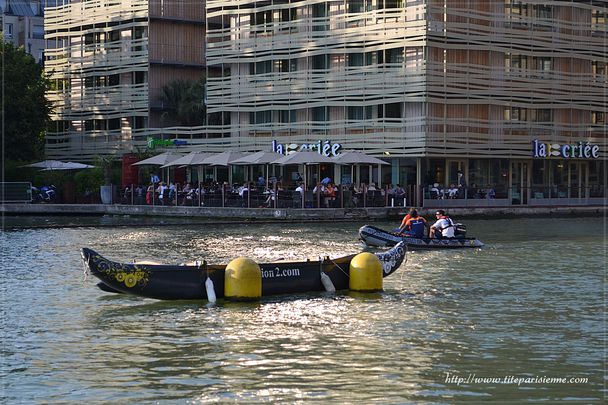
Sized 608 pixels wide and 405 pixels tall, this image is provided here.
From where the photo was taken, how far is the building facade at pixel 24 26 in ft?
405

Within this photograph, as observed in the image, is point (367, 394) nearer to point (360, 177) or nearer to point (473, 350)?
point (473, 350)

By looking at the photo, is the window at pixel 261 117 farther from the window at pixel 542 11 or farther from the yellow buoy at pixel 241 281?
the yellow buoy at pixel 241 281

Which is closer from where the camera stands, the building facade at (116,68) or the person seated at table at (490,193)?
the person seated at table at (490,193)

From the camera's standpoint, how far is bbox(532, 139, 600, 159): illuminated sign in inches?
2793

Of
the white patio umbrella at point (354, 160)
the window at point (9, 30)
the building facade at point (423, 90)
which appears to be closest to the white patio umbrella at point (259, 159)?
the white patio umbrella at point (354, 160)

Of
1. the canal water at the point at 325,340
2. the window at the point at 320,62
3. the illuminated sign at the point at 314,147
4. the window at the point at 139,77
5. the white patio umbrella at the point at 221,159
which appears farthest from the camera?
the window at the point at 139,77

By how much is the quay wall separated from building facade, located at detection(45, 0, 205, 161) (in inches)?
662

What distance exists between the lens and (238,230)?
52469mm

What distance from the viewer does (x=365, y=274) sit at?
94.3 feet

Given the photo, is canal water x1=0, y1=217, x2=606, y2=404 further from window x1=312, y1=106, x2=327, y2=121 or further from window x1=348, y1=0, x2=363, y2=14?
window x1=348, y1=0, x2=363, y2=14

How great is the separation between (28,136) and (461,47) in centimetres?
3145

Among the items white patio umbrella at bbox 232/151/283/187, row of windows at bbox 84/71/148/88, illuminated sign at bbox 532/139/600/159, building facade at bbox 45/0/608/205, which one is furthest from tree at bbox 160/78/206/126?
illuminated sign at bbox 532/139/600/159

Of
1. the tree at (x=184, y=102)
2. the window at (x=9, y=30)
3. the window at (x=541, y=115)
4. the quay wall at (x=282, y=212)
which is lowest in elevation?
the quay wall at (x=282, y=212)

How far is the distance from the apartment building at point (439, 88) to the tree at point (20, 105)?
15.0 m
